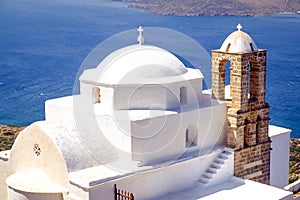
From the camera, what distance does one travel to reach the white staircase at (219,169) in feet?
40.1

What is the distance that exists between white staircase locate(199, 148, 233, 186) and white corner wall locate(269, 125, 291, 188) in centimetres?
223

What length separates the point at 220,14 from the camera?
123312 mm

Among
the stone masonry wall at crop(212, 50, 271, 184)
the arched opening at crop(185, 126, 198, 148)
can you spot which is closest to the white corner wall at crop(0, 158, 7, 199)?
the arched opening at crop(185, 126, 198, 148)

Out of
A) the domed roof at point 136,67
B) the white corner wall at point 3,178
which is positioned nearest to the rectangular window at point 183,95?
the domed roof at point 136,67

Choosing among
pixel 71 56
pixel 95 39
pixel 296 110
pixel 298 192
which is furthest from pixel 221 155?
pixel 95 39

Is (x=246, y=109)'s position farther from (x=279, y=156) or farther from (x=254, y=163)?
(x=279, y=156)

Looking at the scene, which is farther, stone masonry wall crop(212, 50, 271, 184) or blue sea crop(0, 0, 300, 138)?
blue sea crop(0, 0, 300, 138)

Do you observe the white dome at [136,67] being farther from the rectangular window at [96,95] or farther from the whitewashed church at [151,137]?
the rectangular window at [96,95]

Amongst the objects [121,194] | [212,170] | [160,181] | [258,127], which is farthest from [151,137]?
[258,127]

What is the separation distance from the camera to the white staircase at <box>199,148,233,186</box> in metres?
12.2

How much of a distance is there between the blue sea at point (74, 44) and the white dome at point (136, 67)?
31985mm

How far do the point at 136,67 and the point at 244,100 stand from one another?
278cm

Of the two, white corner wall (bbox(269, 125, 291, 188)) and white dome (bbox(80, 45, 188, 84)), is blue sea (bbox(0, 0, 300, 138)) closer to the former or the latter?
white corner wall (bbox(269, 125, 291, 188))

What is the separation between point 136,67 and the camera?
11.8m
